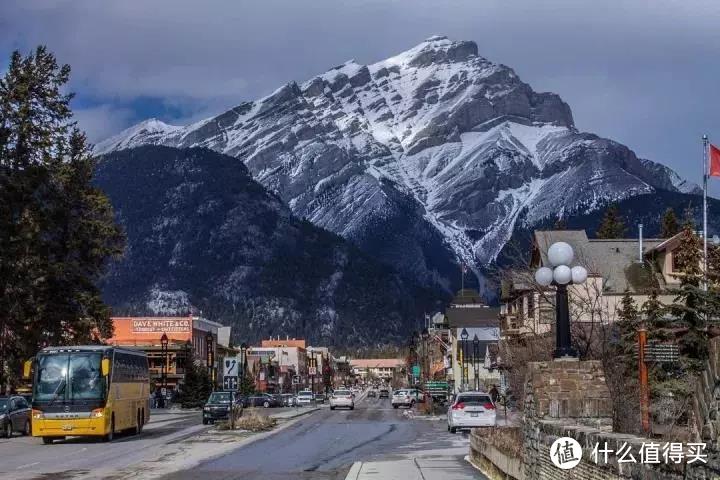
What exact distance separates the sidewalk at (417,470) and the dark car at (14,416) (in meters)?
20.8

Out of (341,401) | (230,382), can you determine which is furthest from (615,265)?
(341,401)

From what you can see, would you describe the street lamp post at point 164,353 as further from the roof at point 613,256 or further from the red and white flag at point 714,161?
the red and white flag at point 714,161

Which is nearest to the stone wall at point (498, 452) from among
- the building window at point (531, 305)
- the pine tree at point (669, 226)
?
the building window at point (531, 305)

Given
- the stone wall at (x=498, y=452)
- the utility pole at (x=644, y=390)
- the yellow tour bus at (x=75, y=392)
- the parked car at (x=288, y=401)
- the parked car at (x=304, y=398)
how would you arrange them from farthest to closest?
1. the parked car at (x=304, y=398)
2. the parked car at (x=288, y=401)
3. the yellow tour bus at (x=75, y=392)
4. the stone wall at (x=498, y=452)
5. the utility pole at (x=644, y=390)

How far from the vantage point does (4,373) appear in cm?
5438

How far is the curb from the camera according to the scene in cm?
2172

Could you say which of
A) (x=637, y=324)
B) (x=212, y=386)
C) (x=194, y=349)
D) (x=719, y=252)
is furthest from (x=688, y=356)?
(x=194, y=349)

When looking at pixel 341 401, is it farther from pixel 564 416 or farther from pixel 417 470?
pixel 564 416

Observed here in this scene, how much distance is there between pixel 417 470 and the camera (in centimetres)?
2305

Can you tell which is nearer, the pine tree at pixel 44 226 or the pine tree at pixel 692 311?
the pine tree at pixel 692 311

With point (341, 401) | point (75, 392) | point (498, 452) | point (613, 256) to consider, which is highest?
point (613, 256)

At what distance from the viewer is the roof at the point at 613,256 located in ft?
184

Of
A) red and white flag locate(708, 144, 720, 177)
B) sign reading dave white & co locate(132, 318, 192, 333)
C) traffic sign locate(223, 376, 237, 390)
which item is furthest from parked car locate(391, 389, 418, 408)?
red and white flag locate(708, 144, 720, 177)

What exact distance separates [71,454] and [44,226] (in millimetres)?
26125
